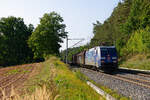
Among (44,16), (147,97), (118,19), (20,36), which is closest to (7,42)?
(20,36)

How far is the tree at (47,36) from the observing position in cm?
4784

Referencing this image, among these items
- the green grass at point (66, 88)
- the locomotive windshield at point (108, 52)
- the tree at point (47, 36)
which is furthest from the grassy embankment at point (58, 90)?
the tree at point (47, 36)

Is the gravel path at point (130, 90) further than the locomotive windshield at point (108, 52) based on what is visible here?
No

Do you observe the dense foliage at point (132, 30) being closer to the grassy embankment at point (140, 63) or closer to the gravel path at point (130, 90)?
the grassy embankment at point (140, 63)

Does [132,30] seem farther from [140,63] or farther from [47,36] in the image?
[47,36]

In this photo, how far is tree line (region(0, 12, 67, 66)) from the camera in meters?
48.2

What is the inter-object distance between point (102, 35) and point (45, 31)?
15.1m

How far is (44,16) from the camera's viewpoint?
5250 cm

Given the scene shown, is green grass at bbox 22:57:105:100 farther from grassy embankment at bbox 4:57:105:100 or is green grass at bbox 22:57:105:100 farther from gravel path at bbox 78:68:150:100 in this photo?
gravel path at bbox 78:68:150:100

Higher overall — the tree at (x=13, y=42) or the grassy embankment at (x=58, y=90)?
the tree at (x=13, y=42)

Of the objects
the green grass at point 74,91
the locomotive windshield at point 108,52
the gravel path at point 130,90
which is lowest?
the gravel path at point 130,90

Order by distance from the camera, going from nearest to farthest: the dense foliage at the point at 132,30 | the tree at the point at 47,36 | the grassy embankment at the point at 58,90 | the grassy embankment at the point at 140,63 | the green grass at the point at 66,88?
the grassy embankment at the point at 58,90
the green grass at the point at 66,88
the grassy embankment at the point at 140,63
the dense foliage at the point at 132,30
the tree at the point at 47,36

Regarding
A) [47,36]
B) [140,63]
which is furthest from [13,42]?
[140,63]

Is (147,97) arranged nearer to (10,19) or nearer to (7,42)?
(7,42)
